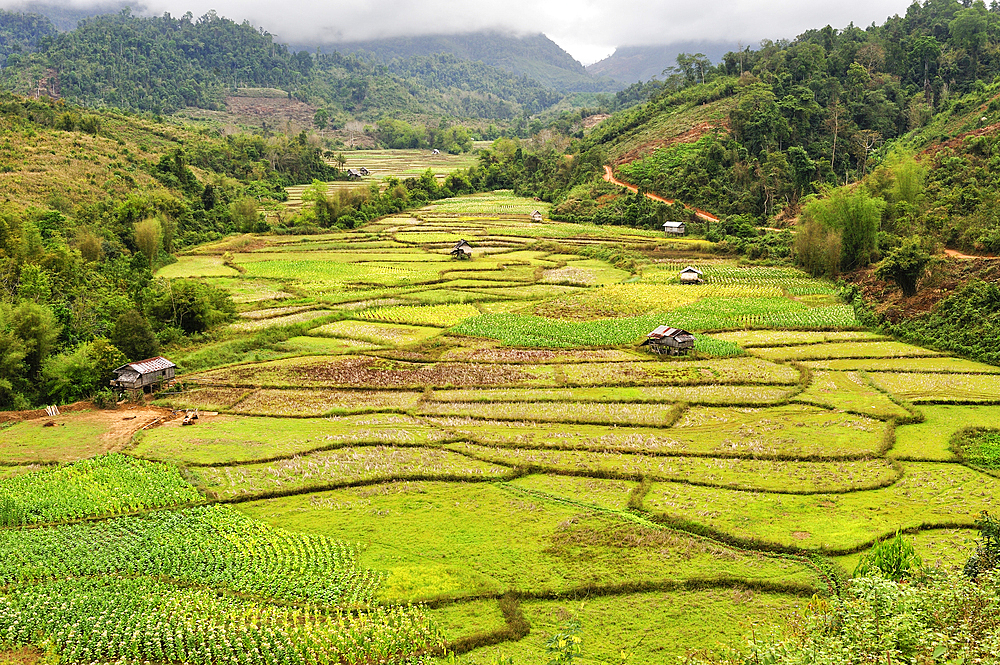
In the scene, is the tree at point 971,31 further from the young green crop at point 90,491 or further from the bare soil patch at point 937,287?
the young green crop at point 90,491

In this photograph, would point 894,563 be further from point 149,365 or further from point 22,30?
point 22,30

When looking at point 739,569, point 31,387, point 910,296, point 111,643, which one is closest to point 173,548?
point 111,643

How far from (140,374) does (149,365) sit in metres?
0.71

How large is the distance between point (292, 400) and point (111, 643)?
46.9 feet

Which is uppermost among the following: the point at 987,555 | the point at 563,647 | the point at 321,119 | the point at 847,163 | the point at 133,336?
the point at 321,119

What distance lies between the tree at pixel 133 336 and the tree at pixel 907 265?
114ft

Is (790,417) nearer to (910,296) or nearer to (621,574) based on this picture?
(621,574)

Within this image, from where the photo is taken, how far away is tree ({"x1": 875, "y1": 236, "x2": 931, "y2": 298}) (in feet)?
113

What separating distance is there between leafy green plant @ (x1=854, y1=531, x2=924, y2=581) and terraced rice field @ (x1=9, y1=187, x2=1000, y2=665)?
1116mm

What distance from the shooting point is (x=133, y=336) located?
29.5 meters

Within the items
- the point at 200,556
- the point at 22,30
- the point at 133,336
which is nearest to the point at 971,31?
the point at 133,336

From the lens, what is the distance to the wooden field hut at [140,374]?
2667 cm

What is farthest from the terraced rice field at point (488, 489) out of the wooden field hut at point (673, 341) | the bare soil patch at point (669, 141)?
the bare soil patch at point (669, 141)

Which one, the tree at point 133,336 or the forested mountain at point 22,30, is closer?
the tree at point 133,336
